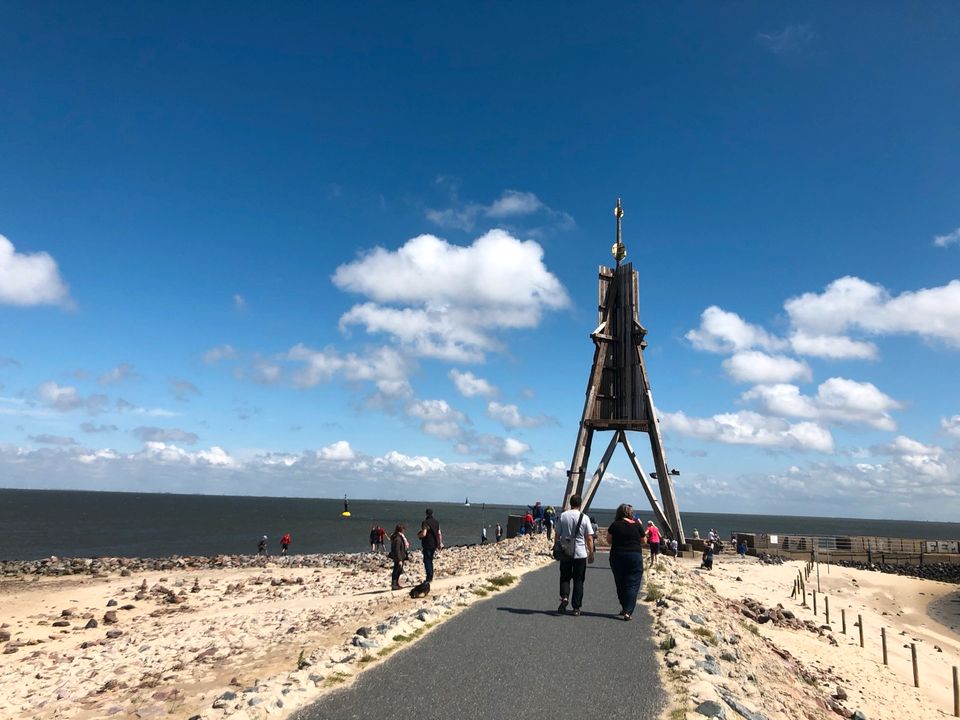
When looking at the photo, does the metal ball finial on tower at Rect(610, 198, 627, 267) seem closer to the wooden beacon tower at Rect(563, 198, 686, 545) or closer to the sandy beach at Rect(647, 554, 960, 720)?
the wooden beacon tower at Rect(563, 198, 686, 545)

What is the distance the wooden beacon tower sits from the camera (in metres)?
25.0

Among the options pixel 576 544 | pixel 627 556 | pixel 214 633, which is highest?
pixel 576 544

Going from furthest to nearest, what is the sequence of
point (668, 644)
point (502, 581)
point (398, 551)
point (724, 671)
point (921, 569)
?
point (921, 569)
point (398, 551)
point (502, 581)
point (668, 644)
point (724, 671)

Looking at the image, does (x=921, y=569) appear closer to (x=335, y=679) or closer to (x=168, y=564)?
(x=168, y=564)

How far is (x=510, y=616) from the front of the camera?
33.5 ft

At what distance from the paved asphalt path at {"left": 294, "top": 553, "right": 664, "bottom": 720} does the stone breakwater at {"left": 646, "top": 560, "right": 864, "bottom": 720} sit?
1.00 feet

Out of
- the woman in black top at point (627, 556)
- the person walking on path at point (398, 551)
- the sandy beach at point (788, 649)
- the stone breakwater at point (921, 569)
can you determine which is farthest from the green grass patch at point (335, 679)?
the stone breakwater at point (921, 569)

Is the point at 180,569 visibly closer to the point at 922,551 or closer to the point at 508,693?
the point at 508,693

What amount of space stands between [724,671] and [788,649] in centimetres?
1001

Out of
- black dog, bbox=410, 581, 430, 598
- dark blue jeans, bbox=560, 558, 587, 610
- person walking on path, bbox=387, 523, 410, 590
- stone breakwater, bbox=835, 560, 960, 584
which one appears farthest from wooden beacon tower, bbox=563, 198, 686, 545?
stone breakwater, bbox=835, 560, 960, 584

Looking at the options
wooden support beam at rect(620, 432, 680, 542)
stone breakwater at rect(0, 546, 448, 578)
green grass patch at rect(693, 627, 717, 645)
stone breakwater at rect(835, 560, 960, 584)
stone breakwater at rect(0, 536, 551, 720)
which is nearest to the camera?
stone breakwater at rect(0, 536, 551, 720)

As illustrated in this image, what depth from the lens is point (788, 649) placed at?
52.2ft

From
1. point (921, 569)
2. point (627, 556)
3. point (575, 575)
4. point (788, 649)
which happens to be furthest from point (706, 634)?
point (921, 569)

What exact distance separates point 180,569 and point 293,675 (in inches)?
1220
